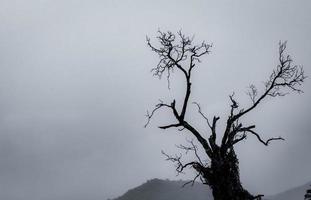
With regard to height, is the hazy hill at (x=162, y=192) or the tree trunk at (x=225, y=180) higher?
the hazy hill at (x=162, y=192)

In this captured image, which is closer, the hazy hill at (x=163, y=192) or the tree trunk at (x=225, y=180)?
the tree trunk at (x=225, y=180)

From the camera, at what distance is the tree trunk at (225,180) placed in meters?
15.5

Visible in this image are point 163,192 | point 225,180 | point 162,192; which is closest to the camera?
point 225,180

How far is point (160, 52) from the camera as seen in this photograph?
17.2 m

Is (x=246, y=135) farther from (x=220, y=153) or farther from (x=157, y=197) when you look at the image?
(x=157, y=197)

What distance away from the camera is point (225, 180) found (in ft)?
51.1

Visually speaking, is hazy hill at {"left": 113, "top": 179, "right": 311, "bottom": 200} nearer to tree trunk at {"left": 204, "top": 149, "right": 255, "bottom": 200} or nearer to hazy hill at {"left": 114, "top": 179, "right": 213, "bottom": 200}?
hazy hill at {"left": 114, "top": 179, "right": 213, "bottom": 200}

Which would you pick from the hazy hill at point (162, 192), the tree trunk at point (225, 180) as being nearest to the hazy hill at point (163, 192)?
the hazy hill at point (162, 192)

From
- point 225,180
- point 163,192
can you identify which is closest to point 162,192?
point 163,192

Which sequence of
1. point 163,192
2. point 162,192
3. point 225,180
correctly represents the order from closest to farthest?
point 225,180, point 162,192, point 163,192

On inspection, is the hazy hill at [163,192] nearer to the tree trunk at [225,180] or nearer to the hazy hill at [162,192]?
the hazy hill at [162,192]

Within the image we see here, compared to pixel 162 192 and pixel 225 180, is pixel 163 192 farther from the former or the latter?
pixel 225 180

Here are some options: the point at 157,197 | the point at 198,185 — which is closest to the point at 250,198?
the point at 157,197

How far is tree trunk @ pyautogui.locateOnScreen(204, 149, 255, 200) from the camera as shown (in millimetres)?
15469
